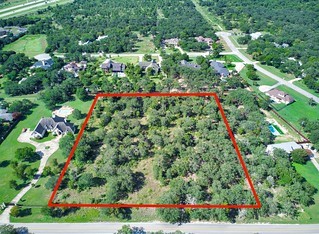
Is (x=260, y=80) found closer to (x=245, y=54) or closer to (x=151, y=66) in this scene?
(x=245, y=54)

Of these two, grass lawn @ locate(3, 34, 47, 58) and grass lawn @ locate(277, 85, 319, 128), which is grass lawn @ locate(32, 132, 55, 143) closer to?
grass lawn @ locate(3, 34, 47, 58)

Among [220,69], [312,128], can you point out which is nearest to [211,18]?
[220,69]

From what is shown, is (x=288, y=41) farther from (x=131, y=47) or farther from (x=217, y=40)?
(x=131, y=47)

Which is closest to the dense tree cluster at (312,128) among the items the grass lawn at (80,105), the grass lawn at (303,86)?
the grass lawn at (303,86)

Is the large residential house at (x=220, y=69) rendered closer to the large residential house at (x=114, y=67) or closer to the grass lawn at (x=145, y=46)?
the grass lawn at (x=145, y=46)

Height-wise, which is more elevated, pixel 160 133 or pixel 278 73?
pixel 160 133
